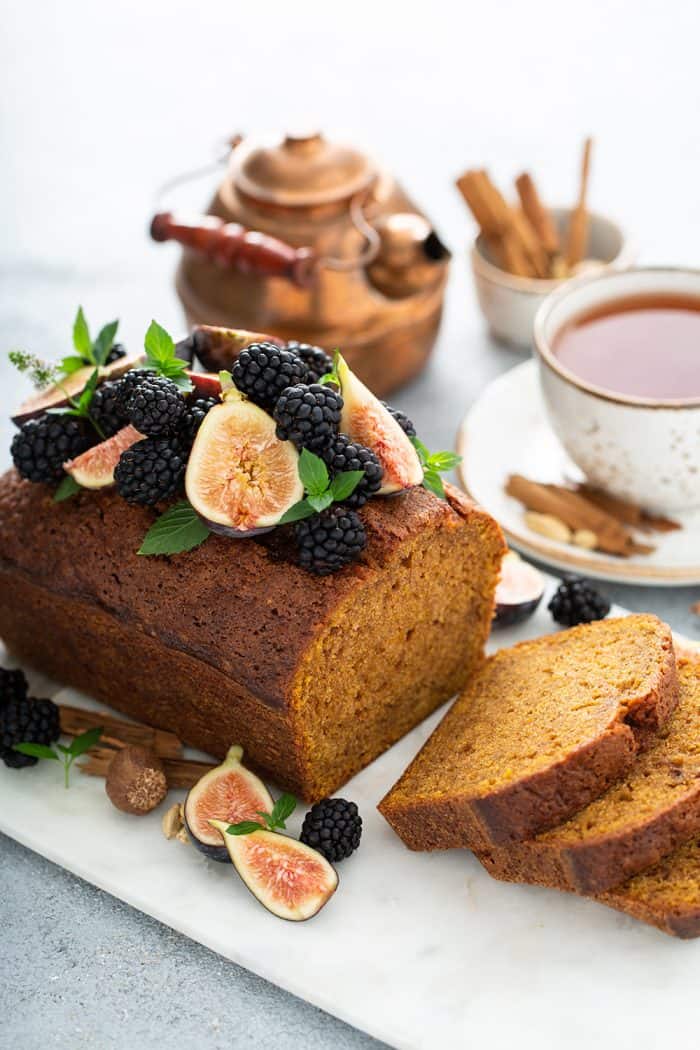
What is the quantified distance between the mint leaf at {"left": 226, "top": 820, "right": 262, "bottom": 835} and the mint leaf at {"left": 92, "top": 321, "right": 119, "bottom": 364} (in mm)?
1612

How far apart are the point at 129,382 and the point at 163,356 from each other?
6.2 inches

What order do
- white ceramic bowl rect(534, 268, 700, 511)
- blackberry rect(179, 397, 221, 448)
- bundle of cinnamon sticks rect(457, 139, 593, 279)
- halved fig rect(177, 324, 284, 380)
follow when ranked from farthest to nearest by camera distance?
bundle of cinnamon sticks rect(457, 139, 593, 279)
white ceramic bowl rect(534, 268, 700, 511)
halved fig rect(177, 324, 284, 380)
blackberry rect(179, 397, 221, 448)

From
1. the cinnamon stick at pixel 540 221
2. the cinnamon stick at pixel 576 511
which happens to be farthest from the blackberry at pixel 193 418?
the cinnamon stick at pixel 540 221

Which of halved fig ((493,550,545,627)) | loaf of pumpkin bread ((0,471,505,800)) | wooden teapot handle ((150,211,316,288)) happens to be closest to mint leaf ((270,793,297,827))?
loaf of pumpkin bread ((0,471,505,800))

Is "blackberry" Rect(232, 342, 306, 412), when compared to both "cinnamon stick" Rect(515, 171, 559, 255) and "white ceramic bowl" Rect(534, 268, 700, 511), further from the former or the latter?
"cinnamon stick" Rect(515, 171, 559, 255)

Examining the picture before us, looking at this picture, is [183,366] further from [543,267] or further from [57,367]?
[543,267]

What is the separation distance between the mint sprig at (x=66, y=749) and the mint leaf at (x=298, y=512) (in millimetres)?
1072

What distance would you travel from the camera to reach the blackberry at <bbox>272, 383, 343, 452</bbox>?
384cm

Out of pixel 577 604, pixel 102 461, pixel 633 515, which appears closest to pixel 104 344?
pixel 102 461

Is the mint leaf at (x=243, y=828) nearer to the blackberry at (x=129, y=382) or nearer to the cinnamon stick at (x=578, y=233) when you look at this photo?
the blackberry at (x=129, y=382)

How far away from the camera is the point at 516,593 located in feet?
15.8

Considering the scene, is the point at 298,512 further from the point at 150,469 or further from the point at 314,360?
the point at 314,360

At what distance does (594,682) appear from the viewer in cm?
412

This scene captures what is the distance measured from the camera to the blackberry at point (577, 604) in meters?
4.75
